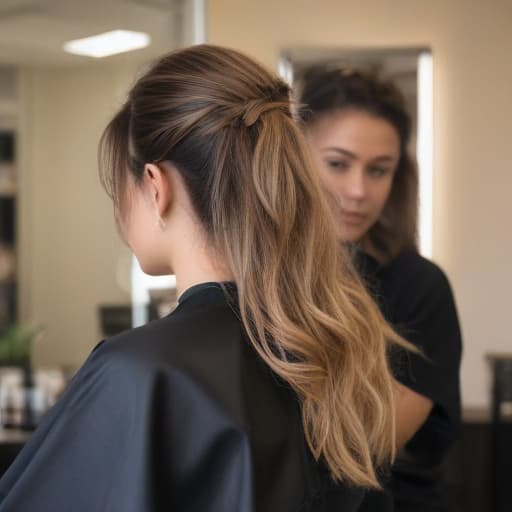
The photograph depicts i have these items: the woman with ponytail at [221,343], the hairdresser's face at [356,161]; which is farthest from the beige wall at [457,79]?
the woman with ponytail at [221,343]

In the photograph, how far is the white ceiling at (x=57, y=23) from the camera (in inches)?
118

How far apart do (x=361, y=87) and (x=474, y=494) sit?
2.28 m

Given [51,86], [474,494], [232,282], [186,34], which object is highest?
[186,34]

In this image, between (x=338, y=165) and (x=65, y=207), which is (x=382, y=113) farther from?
(x=65, y=207)

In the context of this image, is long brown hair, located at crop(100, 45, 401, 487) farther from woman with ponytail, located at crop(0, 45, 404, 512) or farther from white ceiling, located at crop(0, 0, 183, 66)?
white ceiling, located at crop(0, 0, 183, 66)

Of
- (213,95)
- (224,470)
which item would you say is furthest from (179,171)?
(224,470)

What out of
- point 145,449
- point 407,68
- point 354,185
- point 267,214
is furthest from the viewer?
point 407,68

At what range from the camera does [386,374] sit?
3.75ft

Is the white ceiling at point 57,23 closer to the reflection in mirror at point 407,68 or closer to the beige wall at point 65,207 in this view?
the beige wall at point 65,207

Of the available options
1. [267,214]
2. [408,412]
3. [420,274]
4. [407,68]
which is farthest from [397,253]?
[407,68]

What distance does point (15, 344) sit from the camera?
3.08 m

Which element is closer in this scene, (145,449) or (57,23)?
(145,449)

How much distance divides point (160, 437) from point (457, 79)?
272 cm

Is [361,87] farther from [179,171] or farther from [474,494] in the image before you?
[474,494]
